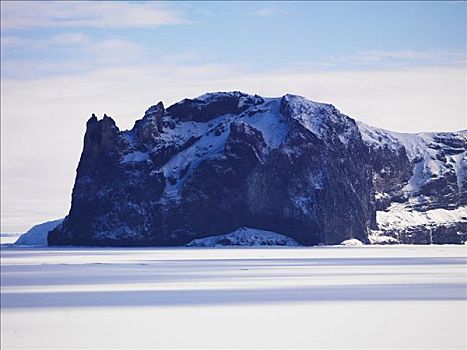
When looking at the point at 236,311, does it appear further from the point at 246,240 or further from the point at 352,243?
the point at 352,243

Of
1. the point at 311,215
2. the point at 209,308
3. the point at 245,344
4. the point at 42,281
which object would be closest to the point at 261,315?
the point at 209,308

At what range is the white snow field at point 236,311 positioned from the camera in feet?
109

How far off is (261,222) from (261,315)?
15644 cm

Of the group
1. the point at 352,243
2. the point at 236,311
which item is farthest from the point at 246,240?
the point at 236,311

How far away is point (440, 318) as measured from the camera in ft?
125

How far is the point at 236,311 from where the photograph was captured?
41938 millimetres

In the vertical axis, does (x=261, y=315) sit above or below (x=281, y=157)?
below

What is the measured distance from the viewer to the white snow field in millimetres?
33312

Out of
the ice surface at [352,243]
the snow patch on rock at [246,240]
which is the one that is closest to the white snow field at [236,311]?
the snow patch on rock at [246,240]

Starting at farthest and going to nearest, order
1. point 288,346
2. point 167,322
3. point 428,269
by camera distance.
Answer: point 428,269
point 167,322
point 288,346

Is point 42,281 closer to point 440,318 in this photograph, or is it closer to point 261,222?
point 440,318

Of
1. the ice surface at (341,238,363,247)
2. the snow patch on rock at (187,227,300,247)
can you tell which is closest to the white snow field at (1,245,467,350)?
the snow patch on rock at (187,227,300,247)

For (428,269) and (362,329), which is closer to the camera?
(362,329)

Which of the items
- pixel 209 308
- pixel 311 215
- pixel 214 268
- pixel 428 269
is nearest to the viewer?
pixel 209 308
